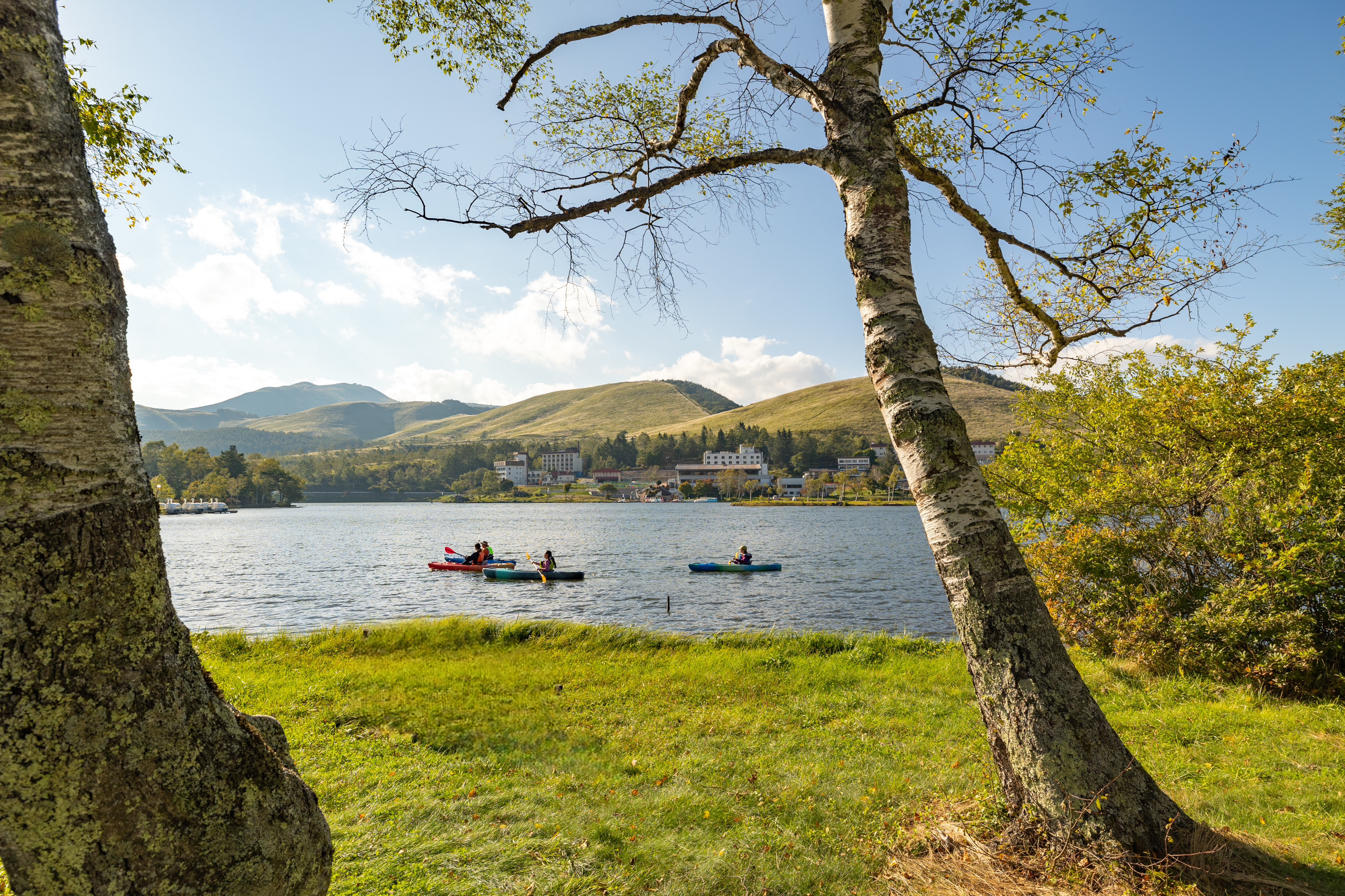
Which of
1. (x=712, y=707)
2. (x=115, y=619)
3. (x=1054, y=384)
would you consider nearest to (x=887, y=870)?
(x=115, y=619)

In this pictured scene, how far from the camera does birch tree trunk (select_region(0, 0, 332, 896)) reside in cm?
187

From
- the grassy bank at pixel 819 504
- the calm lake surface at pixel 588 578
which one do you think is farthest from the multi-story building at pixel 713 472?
the calm lake surface at pixel 588 578

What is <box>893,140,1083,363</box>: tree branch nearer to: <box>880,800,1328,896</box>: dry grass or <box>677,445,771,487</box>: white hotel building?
<box>880,800,1328,896</box>: dry grass

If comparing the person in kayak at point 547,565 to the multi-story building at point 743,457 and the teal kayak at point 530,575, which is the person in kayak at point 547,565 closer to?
the teal kayak at point 530,575

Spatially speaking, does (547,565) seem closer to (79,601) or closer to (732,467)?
(79,601)

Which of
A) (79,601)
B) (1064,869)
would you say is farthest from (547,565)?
(79,601)

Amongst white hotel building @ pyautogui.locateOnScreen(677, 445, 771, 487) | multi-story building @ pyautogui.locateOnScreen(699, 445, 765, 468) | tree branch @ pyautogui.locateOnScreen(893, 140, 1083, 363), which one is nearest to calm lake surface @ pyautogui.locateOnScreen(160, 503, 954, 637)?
tree branch @ pyautogui.locateOnScreen(893, 140, 1083, 363)

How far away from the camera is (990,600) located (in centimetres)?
377

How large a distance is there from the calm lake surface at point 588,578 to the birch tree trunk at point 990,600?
11.9m

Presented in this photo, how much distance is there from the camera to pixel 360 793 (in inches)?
222

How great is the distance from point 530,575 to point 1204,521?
28.5 m

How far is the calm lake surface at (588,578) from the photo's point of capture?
2530 cm

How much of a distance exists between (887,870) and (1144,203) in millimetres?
5982

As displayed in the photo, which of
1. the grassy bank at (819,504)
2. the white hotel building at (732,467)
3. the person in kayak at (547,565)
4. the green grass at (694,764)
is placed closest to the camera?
the green grass at (694,764)
